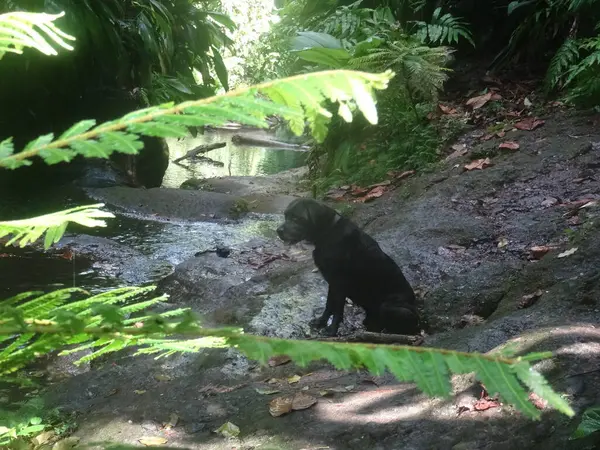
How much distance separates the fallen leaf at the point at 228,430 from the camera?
2.84m

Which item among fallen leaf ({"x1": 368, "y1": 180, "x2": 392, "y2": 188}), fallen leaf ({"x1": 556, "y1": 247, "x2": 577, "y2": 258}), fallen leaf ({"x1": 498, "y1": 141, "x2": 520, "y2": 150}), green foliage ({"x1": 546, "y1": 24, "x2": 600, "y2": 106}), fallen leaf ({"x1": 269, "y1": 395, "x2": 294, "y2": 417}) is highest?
green foliage ({"x1": 546, "y1": 24, "x2": 600, "y2": 106})

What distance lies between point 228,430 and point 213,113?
2.37 metres

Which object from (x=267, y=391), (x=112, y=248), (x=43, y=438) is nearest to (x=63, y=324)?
(x=267, y=391)

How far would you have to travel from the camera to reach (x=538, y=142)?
6.88m

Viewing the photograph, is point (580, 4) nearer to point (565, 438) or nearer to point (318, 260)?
point (318, 260)

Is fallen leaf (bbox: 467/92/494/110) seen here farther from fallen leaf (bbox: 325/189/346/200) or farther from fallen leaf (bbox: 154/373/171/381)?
fallen leaf (bbox: 154/373/171/381)

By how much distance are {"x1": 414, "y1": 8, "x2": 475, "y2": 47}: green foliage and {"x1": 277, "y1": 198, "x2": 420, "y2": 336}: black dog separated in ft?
17.8

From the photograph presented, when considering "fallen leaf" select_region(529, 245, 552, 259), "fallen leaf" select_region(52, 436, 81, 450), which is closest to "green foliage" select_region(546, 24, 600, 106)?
"fallen leaf" select_region(529, 245, 552, 259)

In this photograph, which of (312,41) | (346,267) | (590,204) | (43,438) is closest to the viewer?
(43,438)

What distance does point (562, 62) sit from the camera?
758 cm

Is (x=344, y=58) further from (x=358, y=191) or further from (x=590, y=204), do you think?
(x=590, y=204)

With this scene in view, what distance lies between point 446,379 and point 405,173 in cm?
727

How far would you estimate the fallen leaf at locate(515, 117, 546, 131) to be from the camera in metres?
7.24

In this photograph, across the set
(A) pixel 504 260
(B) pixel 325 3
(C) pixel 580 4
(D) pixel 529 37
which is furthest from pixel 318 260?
(B) pixel 325 3
